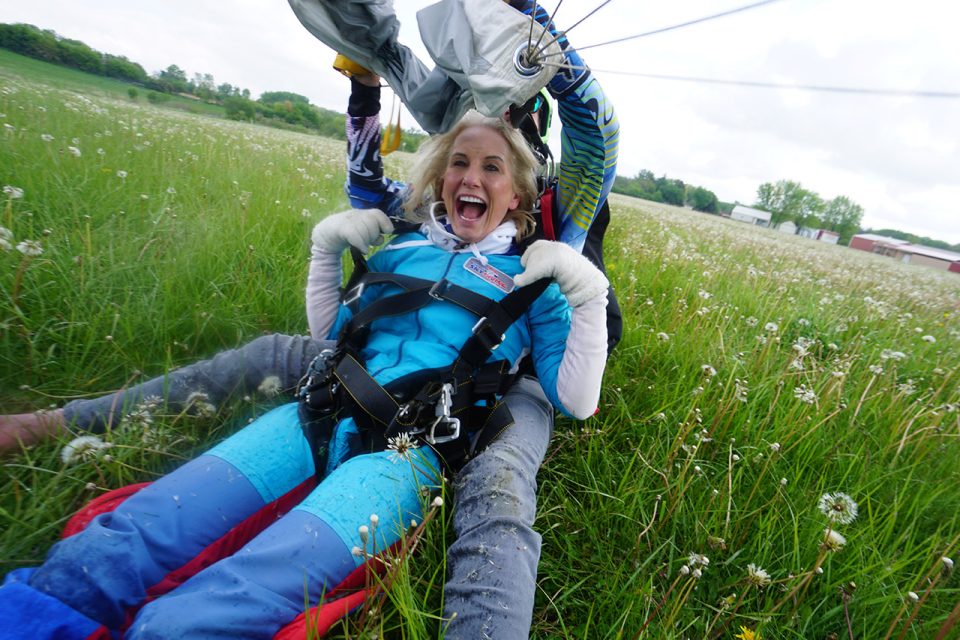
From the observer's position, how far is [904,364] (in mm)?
3539

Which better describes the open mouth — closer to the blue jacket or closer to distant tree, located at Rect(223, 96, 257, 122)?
the blue jacket

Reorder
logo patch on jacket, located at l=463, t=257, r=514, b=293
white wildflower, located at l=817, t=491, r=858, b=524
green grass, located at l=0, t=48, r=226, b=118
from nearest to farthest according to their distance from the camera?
white wildflower, located at l=817, t=491, r=858, b=524 → logo patch on jacket, located at l=463, t=257, r=514, b=293 → green grass, located at l=0, t=48, r=226, b=118

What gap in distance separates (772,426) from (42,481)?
3.28 metres

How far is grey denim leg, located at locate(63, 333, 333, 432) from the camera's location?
183 cm

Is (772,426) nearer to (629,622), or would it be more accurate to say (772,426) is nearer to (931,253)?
(629,622)

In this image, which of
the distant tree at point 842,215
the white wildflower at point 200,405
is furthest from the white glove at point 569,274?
the distant tree at point 842,215

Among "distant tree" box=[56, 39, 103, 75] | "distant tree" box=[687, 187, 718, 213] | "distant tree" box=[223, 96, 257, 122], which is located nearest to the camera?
"distant tree" box=[56, 39, 103, 75]

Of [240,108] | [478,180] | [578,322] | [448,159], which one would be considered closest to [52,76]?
[448,159]

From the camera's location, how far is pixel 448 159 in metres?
2.46

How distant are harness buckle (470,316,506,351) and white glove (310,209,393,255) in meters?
0.86

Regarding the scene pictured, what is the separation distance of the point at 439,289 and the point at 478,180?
621mm

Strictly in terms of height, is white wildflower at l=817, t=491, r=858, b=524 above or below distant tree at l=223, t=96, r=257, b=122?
below

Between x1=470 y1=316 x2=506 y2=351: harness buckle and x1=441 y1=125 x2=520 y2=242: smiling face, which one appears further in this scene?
x1=441 y1=125 x2=520 y2=242: smiling face

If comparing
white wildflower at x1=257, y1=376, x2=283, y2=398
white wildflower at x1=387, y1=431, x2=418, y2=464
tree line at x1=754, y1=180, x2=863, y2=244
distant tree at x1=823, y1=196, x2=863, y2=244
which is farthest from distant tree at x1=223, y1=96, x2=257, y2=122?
distant tree at x1=823, y1=196, x2=863, y2=244
